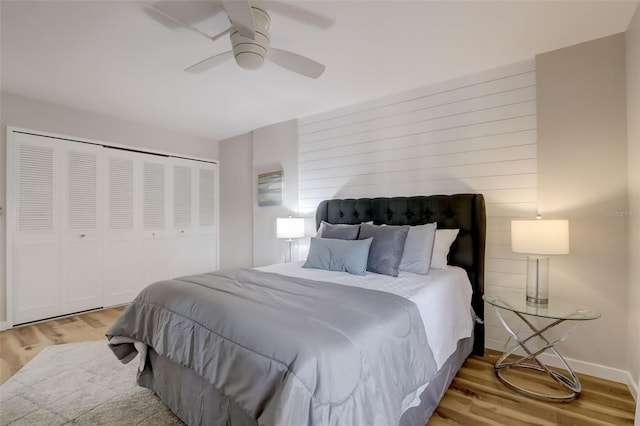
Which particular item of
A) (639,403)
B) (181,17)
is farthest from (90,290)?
(639,403)

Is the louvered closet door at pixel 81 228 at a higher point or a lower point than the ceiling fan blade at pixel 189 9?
lower

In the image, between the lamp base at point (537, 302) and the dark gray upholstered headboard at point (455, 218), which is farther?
the dark gray upholstered headboard at point (455, 218)

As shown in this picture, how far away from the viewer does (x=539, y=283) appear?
2.12 meters

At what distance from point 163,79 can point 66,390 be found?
2573mm

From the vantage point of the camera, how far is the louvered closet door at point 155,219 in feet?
13.6

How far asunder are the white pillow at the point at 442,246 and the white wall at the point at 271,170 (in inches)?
77.0

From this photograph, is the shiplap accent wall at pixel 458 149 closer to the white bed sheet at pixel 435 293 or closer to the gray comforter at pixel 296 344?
the white bed sheet at pixel 435 293

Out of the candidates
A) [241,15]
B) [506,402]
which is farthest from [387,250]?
[241,15]

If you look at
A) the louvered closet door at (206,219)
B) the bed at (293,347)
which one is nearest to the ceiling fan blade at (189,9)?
the bed at (293,347)

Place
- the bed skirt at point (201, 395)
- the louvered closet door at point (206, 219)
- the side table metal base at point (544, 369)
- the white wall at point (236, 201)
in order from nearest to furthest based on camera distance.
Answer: the bed skirt at point (201, 395)
the side table metal base at point (544, 369)
the white wall at point (236, 201)
the louvered closet door at point (206, 219)

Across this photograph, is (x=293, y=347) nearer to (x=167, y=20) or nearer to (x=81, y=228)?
→ (x=167, y=20)

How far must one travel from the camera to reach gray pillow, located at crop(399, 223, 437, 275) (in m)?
2.30

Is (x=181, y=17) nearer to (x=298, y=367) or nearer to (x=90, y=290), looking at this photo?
(x=298, y=367)

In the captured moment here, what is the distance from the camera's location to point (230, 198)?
4.91 m
